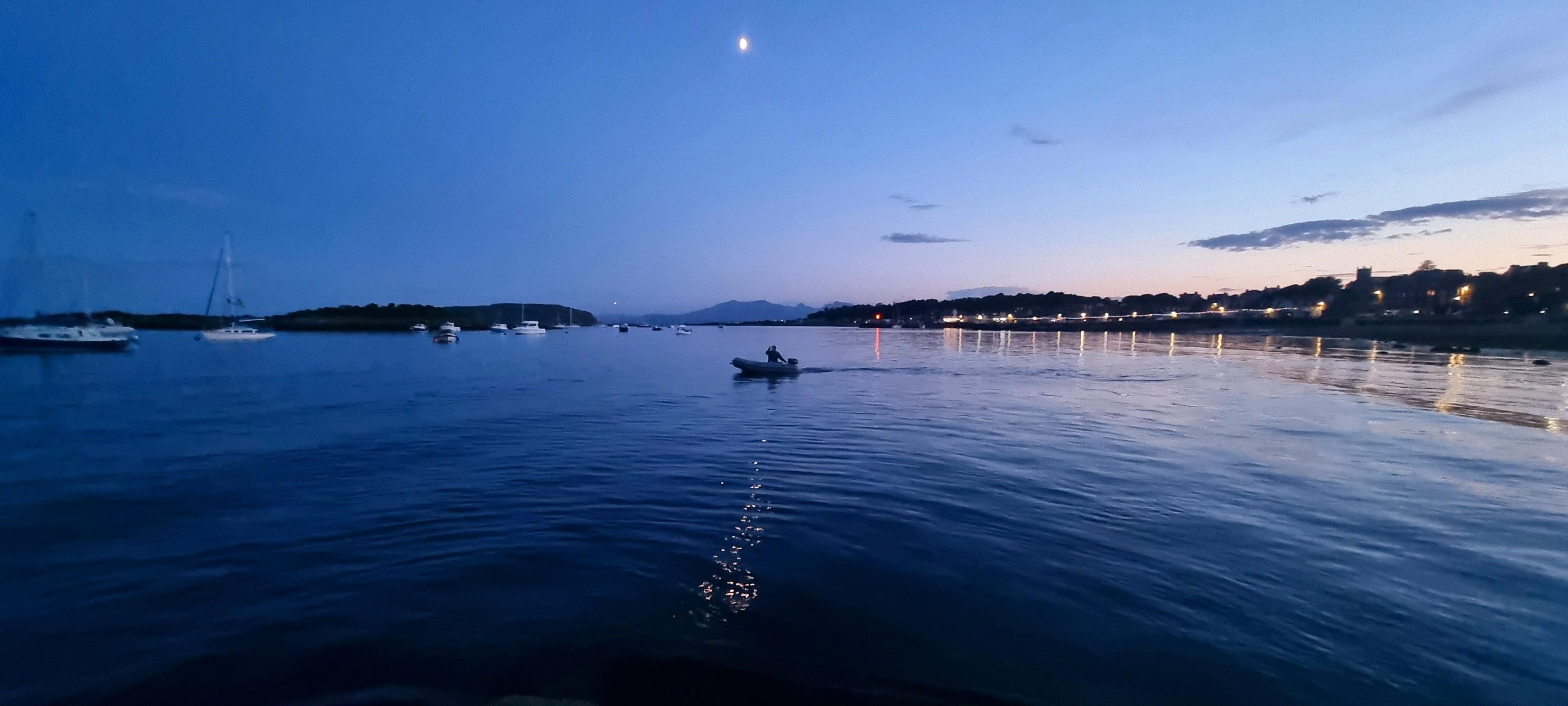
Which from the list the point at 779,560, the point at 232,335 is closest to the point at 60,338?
the point at 232,335

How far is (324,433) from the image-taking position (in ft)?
68.9

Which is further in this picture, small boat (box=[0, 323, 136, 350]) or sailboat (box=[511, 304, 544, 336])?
sailboat (box=[511, 304, 544, 336])

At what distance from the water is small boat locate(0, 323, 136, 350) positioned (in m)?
46.7

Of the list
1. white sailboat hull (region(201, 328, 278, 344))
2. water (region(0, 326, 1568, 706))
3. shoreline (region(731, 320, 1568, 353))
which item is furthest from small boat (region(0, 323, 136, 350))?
shoreline (region(731, 320, 1568, 353))

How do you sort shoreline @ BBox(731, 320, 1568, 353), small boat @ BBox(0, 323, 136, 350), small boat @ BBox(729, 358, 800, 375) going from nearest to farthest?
small boat @ BBox(729, 358, 800, 375)
small boat @ BBox(0, 323, 136, 350)
shoreline @ BBox(731, 320, 1568, 353)

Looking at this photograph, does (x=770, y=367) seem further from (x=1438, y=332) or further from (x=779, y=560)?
(x=1438, y=332)

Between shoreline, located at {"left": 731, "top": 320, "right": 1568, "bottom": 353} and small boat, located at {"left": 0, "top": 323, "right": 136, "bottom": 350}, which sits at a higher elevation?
small boat, located at {"left": 0, "top": 323, "right": 136, "bottom": 350}

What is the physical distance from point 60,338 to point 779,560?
259 ft

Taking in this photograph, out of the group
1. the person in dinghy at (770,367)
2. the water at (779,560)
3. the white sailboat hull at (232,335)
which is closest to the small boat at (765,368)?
the person in dinghy at (770,367)

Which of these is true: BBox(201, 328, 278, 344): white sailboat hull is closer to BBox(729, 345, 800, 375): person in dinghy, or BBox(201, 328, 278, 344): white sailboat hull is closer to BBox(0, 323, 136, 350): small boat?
BBox(0, 323, 136, 350): small boat

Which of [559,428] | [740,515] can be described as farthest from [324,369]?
[740,515]

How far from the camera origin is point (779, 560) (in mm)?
9891

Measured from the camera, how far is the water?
683cm

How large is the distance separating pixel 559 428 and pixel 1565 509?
2468 centimetres
